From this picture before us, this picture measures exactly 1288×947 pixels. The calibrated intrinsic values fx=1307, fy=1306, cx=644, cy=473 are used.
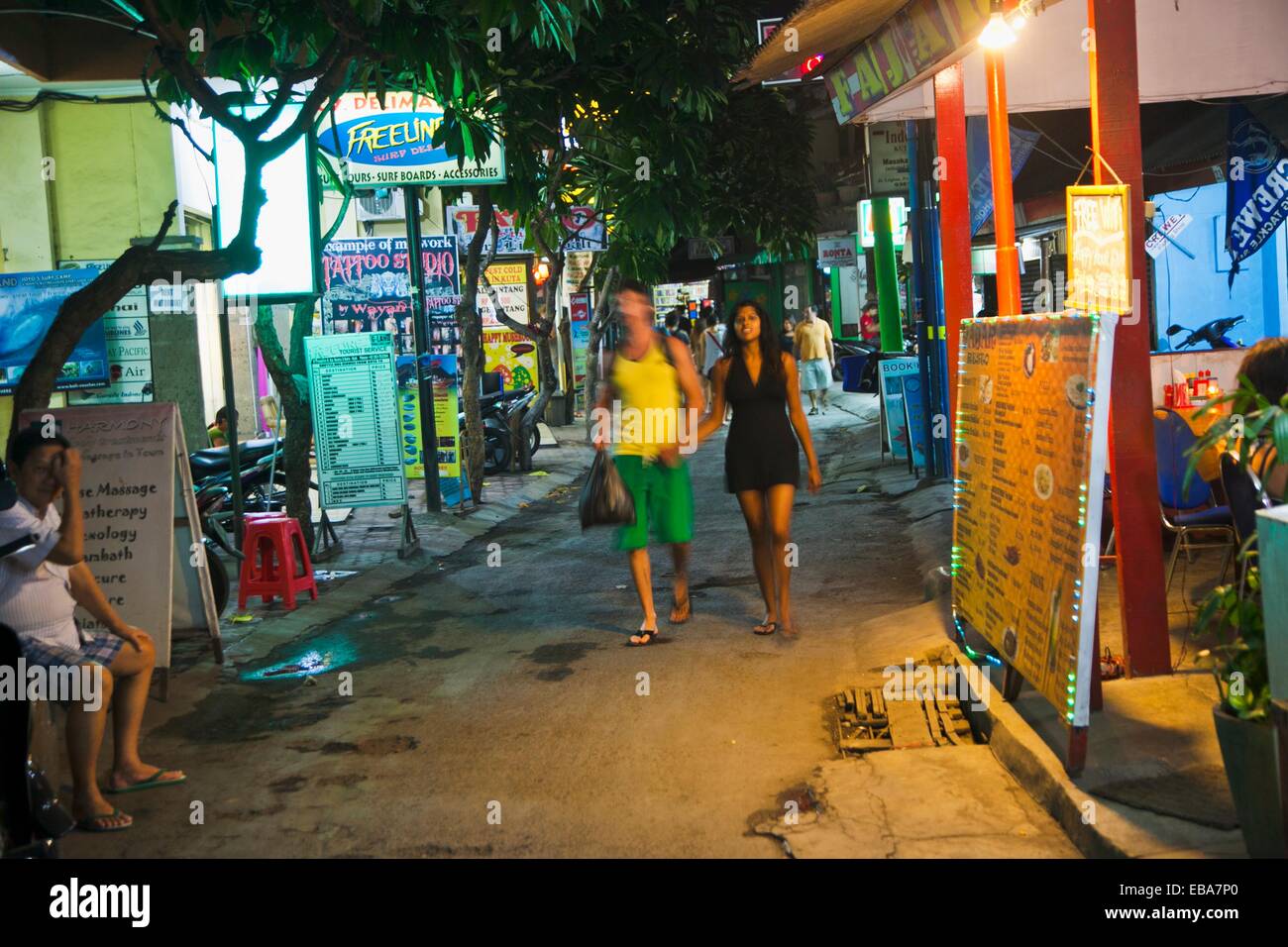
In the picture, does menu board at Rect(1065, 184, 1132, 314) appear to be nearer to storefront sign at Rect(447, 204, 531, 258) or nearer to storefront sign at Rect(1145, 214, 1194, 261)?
storefront sign at Rect(1145, 214, 1194, 261)

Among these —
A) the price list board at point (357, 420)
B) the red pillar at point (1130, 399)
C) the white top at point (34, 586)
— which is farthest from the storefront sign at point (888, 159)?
the white top at point (34, 586)

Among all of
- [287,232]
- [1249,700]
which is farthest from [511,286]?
[1249,700]

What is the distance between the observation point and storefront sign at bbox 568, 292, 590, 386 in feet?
96.1

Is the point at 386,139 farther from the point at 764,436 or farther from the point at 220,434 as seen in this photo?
the point at 764,436

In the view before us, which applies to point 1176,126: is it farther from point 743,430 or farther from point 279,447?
point 279,447

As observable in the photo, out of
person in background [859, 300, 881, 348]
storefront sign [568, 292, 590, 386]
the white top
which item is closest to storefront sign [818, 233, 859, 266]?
person in background [859, 300, 881, 348]

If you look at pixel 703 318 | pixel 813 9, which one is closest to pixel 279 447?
pixel 813 9

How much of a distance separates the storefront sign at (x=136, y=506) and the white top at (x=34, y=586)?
197cm

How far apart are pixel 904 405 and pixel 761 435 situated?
26.7 ft

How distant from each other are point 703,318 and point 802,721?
Answer: 26459mm

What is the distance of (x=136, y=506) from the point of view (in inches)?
304

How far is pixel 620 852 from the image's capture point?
4945mm

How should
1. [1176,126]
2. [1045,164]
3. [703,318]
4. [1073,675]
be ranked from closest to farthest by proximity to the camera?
[1073,675], [1176,126], [1045,164], [703,318]

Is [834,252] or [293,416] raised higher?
[834,252]
